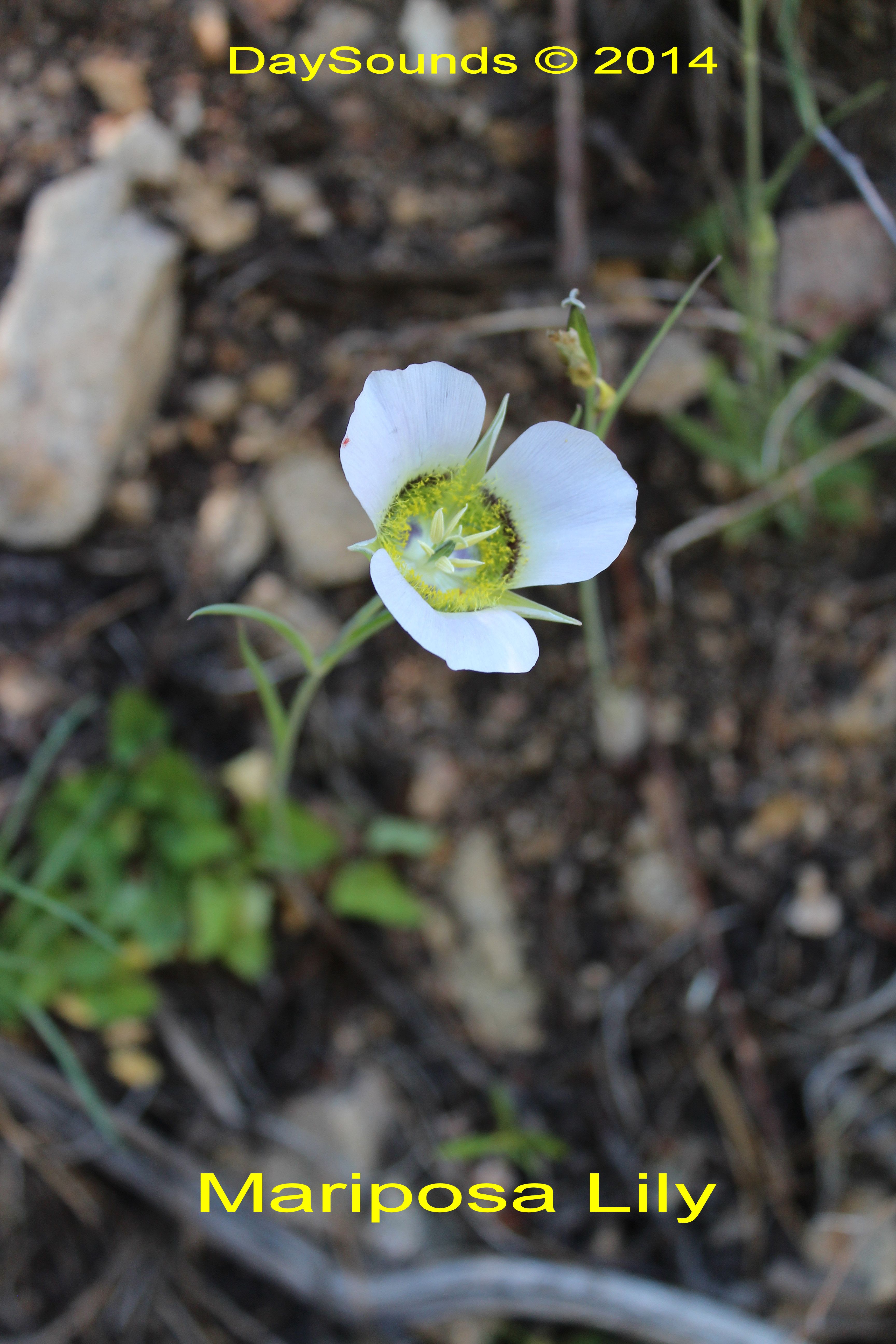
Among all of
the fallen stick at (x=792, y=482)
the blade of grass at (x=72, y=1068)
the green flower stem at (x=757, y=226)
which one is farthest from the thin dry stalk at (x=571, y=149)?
the blade of grass at (x=72, y=1068)

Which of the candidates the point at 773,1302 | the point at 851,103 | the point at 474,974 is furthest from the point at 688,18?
the point at 773,1302

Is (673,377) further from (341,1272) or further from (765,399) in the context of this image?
(341,1272)

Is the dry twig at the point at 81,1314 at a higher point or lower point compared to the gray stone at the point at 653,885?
lower

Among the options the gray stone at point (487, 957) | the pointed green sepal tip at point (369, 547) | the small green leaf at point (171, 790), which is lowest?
the gray stone at point (487, 957)

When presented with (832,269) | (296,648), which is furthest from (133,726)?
(832,269)

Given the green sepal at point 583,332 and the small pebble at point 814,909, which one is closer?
the green sepal at point 583,332

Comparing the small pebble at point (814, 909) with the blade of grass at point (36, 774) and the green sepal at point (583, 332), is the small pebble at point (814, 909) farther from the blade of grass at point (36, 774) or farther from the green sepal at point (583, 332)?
the blade of grass at point (36, 774)

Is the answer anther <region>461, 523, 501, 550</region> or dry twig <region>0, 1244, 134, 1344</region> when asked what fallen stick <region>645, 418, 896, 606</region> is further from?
dry twig <region>0, 1244, 134, 1344</region>
